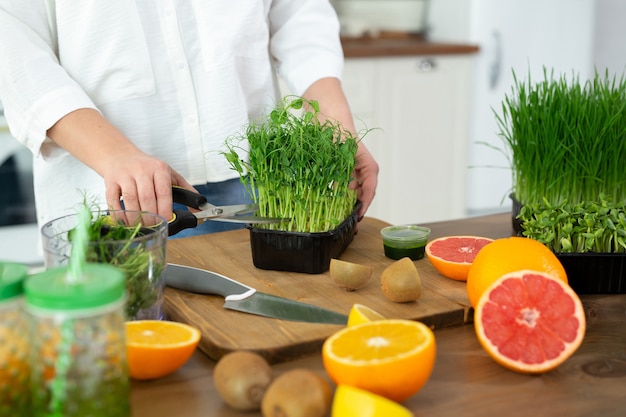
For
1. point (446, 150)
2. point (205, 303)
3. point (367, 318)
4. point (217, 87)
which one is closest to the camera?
point (367, 318)

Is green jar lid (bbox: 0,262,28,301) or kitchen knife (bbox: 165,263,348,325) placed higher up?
green jar lid (bbox: 0,262,28,301)

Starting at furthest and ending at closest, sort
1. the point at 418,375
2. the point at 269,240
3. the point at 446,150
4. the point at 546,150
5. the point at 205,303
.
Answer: the point at 446,150
the point at 546,150
the point at 269,240
the point at 205,303
the point at 418,375

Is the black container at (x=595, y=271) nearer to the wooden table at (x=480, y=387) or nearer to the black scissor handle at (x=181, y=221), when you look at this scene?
the wooden table at (x=480, y=387)

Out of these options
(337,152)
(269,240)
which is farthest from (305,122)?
(269,240)

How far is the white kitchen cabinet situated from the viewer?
3623 mm

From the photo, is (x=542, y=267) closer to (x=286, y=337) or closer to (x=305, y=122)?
(x=286, y=337)

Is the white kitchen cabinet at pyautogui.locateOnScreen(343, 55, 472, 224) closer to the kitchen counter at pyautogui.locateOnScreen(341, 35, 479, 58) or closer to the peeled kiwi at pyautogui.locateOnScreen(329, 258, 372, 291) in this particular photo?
the kitchen counter at pyautogui.locateOnScreen(341, 35, 479, 58)

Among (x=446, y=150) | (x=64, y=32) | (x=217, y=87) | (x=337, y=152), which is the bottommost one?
(x=446, y=150)

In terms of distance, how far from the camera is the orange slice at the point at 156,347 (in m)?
0.85

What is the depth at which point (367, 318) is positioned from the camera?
0.92m

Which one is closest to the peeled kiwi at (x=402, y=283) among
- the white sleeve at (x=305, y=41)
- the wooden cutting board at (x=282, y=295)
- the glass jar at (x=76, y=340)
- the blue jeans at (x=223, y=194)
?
the wooden cutting board at (x=282, y=295)

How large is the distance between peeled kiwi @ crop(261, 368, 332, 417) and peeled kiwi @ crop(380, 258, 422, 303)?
36 cm

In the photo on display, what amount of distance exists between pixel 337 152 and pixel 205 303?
0.34 meters

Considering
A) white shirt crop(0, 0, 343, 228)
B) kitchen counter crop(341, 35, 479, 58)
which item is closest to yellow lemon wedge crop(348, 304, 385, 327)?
white shirt crop(0, 0, 343, 228)
